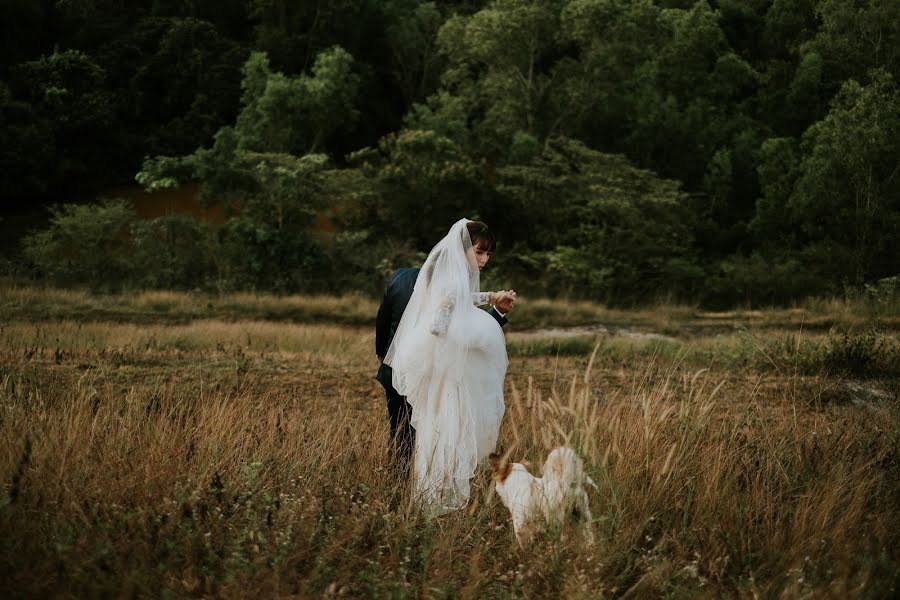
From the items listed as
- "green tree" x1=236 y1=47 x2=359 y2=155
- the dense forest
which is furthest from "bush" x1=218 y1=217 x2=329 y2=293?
"green tree" x1=236 y1=47 x2=359 y2=155

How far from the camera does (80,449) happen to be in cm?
442

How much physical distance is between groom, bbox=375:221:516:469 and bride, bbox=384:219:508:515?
0.11 meters

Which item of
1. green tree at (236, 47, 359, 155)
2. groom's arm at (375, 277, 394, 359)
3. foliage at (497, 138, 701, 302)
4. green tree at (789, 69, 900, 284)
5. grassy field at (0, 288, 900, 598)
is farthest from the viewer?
green tree at (236, 47, 359, 155)

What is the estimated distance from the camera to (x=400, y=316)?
520cm

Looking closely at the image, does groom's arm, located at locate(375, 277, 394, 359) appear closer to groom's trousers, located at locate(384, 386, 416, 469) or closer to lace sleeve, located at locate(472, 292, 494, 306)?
groom's trousers, located at locate(384, 386, 416, 469)

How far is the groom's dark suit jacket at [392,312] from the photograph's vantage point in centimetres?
517

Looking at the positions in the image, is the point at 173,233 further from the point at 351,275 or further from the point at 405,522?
the point at 405,522

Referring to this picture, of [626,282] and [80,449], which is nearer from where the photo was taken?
[80,449]

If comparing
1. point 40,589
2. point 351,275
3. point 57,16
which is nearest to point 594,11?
point 351,275

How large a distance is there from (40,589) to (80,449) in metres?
1.53

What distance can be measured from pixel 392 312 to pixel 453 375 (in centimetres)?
79

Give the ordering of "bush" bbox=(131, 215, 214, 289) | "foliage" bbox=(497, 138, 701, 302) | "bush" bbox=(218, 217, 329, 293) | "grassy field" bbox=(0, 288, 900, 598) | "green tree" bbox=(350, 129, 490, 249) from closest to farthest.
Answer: "grassy field" bbox=(0, 288, 900, 598) < "bush" bbox=(131, 215, 214, 289) < "bush" bbox=(218, 217, 329, 293) < "green tree" bbox=(350, 129, 490, 249) < "foliage" bbox=(497, 138, 701, 302)

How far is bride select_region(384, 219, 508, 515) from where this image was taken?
4652mm

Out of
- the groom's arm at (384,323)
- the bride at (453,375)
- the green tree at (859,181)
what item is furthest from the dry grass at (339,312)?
the bride at (453,375)
